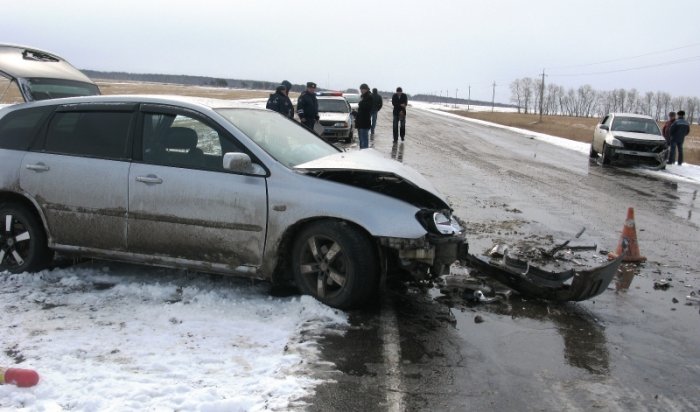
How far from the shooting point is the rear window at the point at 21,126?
5262mm

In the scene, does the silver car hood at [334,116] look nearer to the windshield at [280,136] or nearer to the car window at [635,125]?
the car window at [635,125]

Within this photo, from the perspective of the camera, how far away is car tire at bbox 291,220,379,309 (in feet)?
14.2

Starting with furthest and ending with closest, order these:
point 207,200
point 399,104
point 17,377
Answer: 1. point 399,104
2. point 207,200
3. point 17,377

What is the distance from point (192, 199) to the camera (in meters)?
4.63

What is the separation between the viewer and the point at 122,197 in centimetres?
482

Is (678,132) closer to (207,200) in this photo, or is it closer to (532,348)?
(532,348)

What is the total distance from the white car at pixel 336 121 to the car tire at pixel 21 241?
47.0ft

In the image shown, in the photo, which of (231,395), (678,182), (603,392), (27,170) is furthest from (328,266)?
(678,182)

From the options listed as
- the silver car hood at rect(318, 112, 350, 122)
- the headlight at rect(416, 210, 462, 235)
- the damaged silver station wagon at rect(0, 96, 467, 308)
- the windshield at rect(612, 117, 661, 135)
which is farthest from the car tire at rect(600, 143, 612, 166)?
the headlight at rect(416, 210, 462, 235)

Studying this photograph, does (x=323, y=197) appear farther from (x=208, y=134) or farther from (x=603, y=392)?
(x=603, y=392)

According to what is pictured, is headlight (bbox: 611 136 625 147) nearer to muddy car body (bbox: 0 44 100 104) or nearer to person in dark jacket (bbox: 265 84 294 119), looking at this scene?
person in dark jacket (bbox: 265 84 294 119)

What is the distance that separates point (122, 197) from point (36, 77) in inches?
101

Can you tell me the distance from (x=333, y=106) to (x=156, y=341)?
17.9 m

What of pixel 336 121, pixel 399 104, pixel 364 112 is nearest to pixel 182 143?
pixel 364 112
